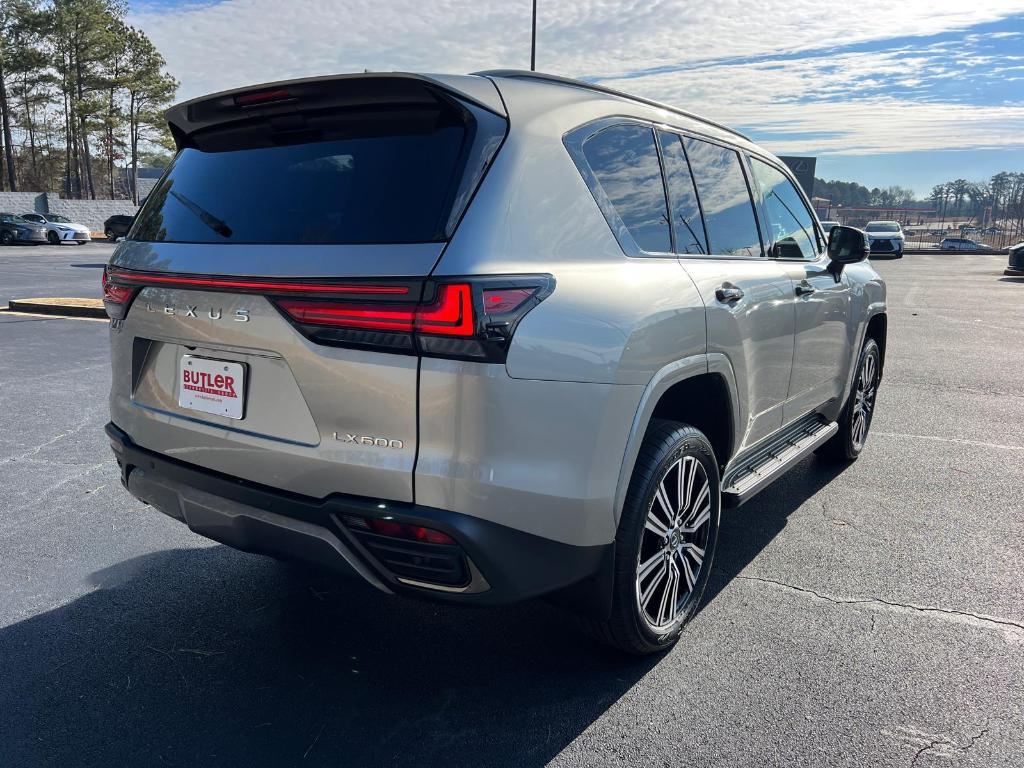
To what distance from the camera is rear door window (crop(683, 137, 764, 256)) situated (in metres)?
3.37

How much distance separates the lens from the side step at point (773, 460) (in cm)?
340

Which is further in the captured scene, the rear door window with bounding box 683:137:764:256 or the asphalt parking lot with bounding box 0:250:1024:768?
the rear door window with bounding box 683:137:764:256

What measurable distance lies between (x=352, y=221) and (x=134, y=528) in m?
2.45

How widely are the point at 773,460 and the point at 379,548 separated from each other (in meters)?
2.27

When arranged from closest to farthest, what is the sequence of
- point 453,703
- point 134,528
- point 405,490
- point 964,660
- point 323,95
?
point 405,490, point 323,95, point 453,703, point 964,660, point 134,528

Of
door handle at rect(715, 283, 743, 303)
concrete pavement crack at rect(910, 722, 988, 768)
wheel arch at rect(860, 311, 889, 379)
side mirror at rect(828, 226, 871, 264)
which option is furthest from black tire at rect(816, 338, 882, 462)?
concrete pavement crack at rect(910, 722, 988, 768)

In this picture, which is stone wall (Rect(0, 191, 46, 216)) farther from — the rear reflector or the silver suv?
the rear reflector

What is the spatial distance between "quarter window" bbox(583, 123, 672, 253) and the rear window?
60 cm

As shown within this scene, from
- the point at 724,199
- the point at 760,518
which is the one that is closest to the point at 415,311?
the point at 724,199

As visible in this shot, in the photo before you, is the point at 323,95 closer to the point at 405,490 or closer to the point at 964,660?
the point at 405,490

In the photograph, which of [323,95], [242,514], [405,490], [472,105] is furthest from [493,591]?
[323,95]

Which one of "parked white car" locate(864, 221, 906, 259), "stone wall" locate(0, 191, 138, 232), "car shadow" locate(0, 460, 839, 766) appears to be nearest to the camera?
"car shadow" locate(0, 460, 839, 766)

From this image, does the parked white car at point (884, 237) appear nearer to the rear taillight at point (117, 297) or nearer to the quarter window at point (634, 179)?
the quarter window at point (634, 179)

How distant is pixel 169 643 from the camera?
9.74 feet
